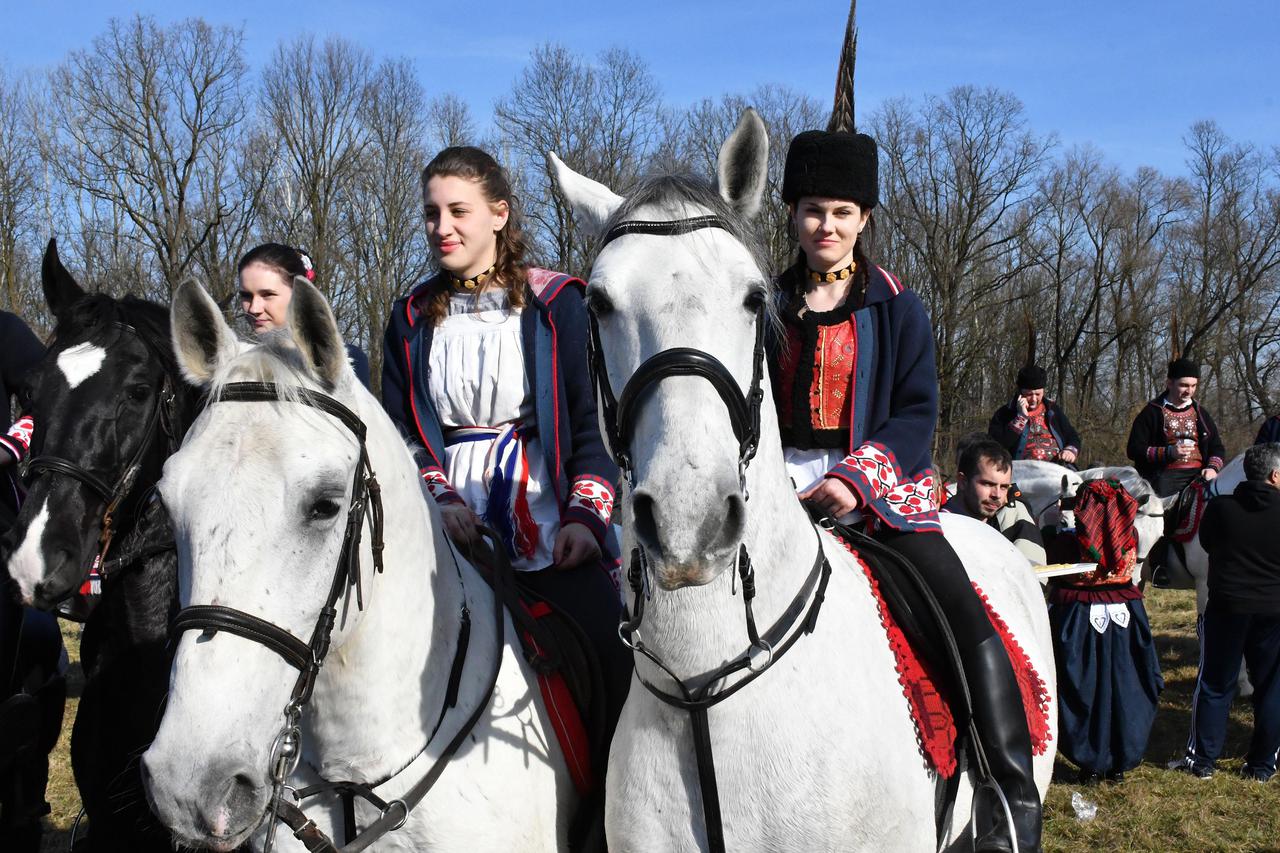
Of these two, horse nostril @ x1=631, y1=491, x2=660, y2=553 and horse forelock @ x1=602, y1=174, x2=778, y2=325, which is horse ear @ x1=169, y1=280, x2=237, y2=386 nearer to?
horse forelock @ x1=602, y1=174, x2=778, y2=325

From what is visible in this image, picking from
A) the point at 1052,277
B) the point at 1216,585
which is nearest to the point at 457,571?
the point at 1216,585

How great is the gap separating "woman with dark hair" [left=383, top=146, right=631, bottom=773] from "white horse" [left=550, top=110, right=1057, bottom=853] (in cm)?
88

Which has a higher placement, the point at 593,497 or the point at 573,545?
the point at 593,497

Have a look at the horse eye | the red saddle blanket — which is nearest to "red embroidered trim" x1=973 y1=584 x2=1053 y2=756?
the red saddle blanket

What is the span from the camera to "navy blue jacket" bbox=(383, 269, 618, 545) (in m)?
3.31

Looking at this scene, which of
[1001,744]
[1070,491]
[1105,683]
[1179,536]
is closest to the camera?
[1001,744]

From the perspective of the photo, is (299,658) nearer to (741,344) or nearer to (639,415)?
(639,415)

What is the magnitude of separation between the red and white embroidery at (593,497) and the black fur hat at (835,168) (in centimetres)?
112

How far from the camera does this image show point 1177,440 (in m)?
11.6

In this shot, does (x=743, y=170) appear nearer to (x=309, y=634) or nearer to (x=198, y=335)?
(x=198, y=335)

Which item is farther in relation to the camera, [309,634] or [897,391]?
[897,391]

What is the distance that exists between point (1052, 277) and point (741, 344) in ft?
121

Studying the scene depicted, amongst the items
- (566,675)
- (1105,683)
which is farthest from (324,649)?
(1105,683)

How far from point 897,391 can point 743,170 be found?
103 centimetres
